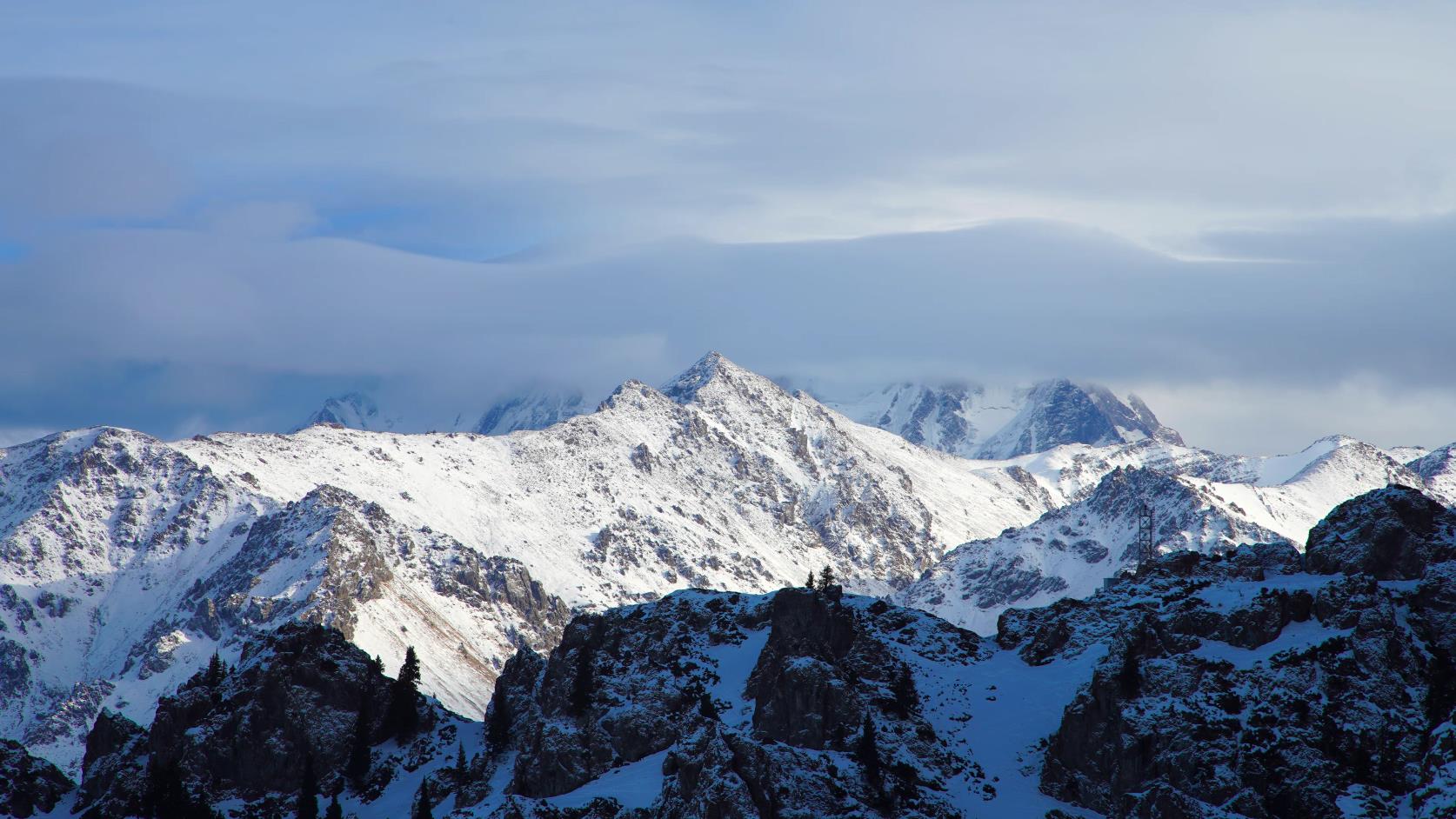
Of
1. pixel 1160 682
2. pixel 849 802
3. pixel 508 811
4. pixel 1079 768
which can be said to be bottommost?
pixel 508 811

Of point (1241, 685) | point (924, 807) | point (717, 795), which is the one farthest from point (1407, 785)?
point (717, 795)

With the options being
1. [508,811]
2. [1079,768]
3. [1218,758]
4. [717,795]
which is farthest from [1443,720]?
[508,811]

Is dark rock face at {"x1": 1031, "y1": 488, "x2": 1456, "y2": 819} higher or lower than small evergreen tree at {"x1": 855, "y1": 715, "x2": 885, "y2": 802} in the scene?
higher

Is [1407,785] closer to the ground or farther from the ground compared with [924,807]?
farther from the ground

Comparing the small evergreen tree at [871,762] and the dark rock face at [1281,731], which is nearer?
the dark rock face at [1281,731]

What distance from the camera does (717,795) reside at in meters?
180

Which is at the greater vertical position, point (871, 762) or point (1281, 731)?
point (1281, 731)

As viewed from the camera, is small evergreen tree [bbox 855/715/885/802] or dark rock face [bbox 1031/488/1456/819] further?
small evergreen tree [bbox 855/715/885/802]

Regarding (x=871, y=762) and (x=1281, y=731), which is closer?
(x=1281, y=731)

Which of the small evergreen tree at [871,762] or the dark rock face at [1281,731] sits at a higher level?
the dark rock face at [1281,731]

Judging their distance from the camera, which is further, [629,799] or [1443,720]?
[629,799]

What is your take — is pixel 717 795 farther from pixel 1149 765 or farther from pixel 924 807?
pixel 1149 765

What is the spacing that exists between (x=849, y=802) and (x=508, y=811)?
115 feet

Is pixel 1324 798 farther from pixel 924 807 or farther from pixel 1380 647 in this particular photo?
pixel 924 807
